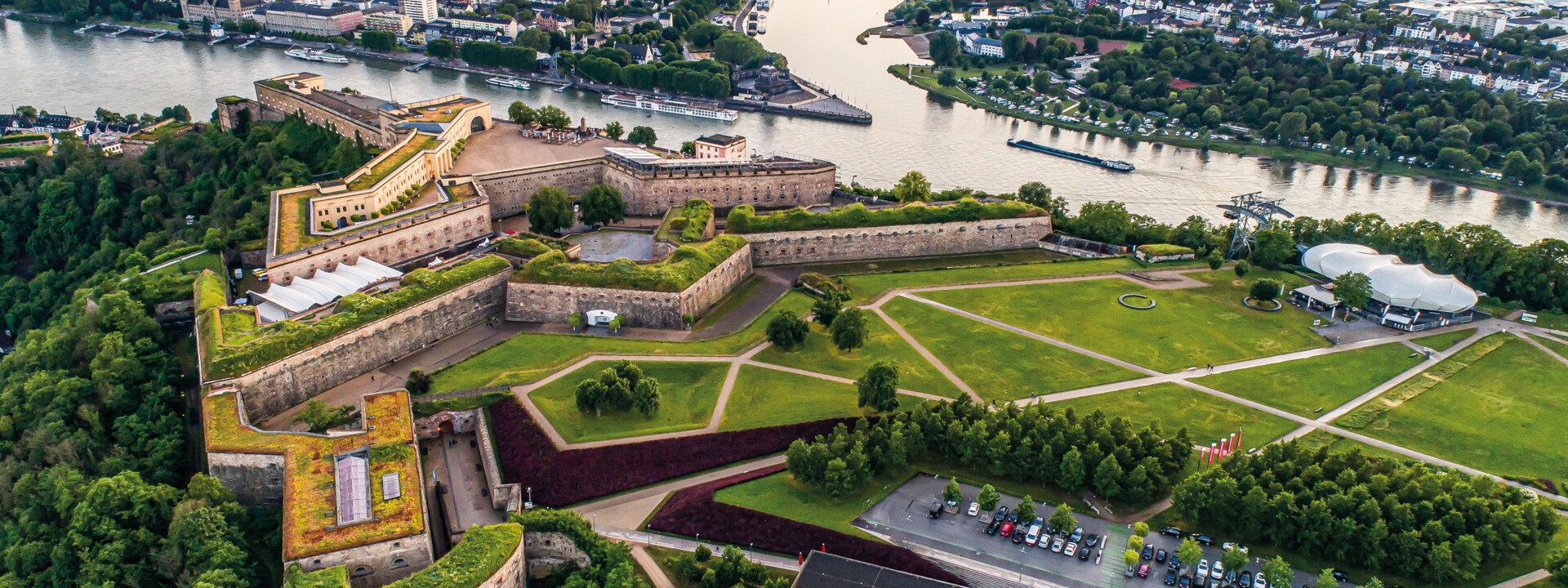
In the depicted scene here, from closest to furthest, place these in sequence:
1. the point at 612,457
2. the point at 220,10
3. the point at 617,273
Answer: the point at 612,457
the point at 617,273
the point at 220,10

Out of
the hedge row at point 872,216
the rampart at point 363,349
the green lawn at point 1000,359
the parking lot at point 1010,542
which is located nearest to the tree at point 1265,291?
the green lawn at point 1000,359

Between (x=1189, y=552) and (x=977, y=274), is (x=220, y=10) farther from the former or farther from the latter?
(x=1189, y=552)

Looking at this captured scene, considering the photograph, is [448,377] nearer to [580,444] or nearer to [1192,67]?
[580,444]

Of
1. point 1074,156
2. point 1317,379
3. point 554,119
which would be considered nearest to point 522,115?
point 554,119

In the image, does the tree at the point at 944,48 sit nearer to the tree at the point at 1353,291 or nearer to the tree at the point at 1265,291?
the tree at the point at 1265,291

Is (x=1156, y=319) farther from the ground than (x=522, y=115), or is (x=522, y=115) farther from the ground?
(x=522, y=115)

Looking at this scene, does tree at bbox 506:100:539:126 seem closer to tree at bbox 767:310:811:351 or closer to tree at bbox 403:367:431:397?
tree at bbox 403:367:431:397

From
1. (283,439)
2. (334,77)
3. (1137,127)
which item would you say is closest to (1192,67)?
(1137,127)
